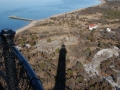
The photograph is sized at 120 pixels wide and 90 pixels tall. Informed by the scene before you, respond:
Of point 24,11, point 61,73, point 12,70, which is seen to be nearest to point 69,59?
point 61,73

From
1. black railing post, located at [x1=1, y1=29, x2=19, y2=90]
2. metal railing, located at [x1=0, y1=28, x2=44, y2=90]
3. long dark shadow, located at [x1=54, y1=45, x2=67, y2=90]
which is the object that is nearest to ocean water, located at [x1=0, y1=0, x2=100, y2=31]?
long dark shadow, located at [x1=54, y1=45, x2=67, y2=90]

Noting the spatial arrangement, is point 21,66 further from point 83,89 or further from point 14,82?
point 83,89

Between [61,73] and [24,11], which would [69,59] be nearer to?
[61,73]

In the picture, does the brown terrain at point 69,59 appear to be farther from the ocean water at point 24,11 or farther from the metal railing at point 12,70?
the ocean water at point 24,11

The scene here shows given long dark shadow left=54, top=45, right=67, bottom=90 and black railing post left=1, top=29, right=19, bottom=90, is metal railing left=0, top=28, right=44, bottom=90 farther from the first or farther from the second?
long dark shadow left=54, top=45, right=67, bottom=90

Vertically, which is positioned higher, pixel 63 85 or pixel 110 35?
pixel 110 35

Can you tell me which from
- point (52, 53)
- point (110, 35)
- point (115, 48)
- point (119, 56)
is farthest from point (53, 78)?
point (110, 35)

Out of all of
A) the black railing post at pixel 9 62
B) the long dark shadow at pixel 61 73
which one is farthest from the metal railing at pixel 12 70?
the long dark shadow at pixel 61 73

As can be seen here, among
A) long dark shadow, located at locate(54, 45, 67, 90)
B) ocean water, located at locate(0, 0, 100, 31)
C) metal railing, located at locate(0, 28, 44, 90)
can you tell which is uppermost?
ocean water, located at locate(0, 0, 100, 31)

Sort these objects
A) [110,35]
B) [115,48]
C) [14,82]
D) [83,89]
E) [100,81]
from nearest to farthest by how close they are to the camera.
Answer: [14,82] < [83,89] < [100,81] < [115,48] < [110,35]

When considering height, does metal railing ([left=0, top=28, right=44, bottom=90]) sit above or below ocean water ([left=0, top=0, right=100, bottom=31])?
below

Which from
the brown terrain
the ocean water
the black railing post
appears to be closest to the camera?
the black railing post
